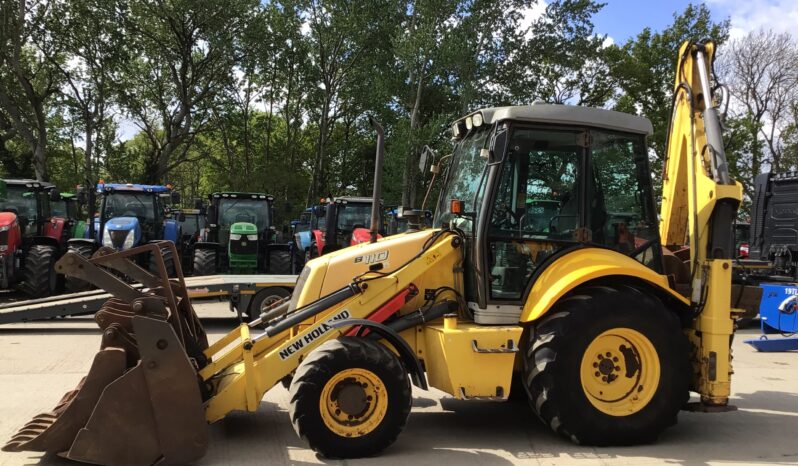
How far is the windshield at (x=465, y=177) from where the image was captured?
5.19 metres

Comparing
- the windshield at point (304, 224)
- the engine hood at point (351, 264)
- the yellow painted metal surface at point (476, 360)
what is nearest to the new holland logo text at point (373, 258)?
the engine hood at point (351, 264)

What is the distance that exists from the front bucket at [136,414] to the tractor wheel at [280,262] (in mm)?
11319

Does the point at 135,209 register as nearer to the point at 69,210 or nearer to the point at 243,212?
the point at 243,212

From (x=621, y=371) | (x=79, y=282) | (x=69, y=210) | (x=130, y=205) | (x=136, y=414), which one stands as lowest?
(x=79, y=282)

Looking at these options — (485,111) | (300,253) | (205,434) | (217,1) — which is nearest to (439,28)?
(217,1)

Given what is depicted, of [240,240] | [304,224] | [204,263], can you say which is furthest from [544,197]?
[304,224]

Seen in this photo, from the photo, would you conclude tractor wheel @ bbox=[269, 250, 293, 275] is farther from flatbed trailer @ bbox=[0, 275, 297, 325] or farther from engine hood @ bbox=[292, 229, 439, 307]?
engine hood @ bbox=[292, 229, 439, 307]

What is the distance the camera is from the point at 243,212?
17.2m

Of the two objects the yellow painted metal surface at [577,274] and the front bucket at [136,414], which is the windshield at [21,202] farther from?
the yellow painted metal surface at [577,274]

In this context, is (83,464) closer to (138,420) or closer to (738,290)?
(138,420)

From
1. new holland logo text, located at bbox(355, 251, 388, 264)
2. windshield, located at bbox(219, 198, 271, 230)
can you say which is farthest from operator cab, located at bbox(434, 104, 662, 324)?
windshield, located at bbox(219, 198, 271, 230)

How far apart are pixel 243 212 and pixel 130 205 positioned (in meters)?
2.83

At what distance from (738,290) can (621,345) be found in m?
1.63

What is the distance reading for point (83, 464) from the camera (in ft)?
14.1
